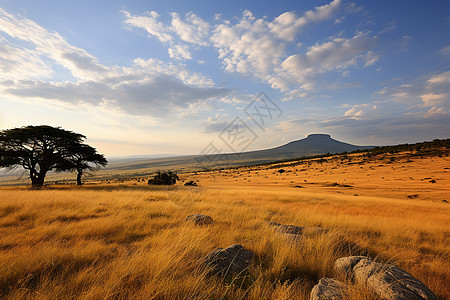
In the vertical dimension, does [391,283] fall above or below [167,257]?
below

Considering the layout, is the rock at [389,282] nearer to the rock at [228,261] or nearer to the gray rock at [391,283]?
the gray rock at [391,283]

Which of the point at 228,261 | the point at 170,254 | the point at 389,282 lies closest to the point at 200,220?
the point at 170,254

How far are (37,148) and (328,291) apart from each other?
29321 mm

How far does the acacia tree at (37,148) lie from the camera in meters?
19.0

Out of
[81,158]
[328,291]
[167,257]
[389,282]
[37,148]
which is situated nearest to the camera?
[328,291]

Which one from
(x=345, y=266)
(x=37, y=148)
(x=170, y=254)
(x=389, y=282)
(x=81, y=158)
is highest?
A: (x=37, y=148)

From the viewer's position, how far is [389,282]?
2361mm

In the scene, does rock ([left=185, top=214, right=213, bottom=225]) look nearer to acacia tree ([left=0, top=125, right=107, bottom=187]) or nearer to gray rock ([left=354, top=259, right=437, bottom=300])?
gray rock ([left=354, top=259, right=437, bottom=300])

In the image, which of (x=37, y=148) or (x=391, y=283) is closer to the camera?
(x=391, y=283)

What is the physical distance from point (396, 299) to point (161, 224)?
5185 millimetres

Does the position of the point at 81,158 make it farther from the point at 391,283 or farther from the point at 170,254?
the point at 391,283

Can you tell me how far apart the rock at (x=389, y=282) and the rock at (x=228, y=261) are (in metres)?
1.65

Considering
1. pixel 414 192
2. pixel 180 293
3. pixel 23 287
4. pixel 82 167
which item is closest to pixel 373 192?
pixel 414 192

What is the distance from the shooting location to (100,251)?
3363 mm
